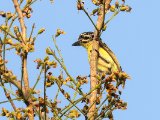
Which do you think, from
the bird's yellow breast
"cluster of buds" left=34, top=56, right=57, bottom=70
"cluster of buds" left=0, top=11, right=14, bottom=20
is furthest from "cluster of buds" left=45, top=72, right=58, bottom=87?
the bird's yellow breast

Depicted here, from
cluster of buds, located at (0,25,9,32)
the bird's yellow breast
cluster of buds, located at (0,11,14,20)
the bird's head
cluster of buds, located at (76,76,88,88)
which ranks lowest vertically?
cluster of buds, located at (76,76,88,88)

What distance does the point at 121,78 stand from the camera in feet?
16.0

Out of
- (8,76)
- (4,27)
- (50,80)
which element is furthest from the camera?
(4,27)

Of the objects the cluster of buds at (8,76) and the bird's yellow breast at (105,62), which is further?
the bird's yellow breast at (105,62)

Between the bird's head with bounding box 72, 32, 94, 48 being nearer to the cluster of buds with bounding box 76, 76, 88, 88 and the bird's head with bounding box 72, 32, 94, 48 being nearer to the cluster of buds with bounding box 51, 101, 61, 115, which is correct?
the cluster of buds with bounding box 76, 76, 88, 88

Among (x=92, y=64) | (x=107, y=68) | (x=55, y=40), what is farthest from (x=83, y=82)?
(x=107, y=68)

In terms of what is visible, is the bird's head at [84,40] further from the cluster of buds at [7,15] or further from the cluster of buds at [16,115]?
the cluster of buds at [16,115]

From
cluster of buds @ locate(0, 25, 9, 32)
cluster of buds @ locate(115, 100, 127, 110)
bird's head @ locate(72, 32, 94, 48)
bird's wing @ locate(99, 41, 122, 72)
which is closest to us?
cluster of buds @ locate(115, 100, 127, 110)

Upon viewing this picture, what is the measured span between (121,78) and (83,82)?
2.18ft

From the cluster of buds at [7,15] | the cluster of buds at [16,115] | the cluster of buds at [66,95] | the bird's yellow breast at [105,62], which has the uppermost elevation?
the bird's yellow breast at [105,62]

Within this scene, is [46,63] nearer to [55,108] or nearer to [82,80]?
[55,108]

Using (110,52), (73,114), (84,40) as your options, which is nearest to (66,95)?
(73,114)

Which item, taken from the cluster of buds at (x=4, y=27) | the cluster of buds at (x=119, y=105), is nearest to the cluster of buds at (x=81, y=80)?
the cluster of buds at (x=119, y=105)

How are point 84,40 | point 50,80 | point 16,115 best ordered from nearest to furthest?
point 16,115
point 50,80
point 84,40
